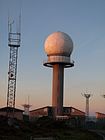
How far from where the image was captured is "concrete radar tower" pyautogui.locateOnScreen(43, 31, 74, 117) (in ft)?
264

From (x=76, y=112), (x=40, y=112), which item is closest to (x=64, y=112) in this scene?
(x=76, y=112)

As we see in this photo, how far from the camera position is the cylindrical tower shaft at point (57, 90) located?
263ft

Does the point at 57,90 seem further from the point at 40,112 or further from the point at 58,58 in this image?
the point at 40,112

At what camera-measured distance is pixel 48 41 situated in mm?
82062

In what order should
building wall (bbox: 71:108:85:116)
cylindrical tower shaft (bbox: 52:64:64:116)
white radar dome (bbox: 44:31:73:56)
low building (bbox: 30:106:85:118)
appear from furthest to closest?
Answer: building wall (bbox: 71:108:85:116), low building (bbox: 30:106:85:118), white radar dome (bbox: 44:31:73:56), cylindrical tower shaft (bbox: 52:64:64:116)

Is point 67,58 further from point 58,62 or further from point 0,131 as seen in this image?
point 0,131

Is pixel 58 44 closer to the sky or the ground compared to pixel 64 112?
closer to the sky

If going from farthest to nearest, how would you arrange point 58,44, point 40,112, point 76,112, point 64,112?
point 76,112 → point 40,112 → point 64,112 → point 58,44

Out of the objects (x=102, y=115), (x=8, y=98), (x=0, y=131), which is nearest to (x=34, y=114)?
(x=102, y=115)

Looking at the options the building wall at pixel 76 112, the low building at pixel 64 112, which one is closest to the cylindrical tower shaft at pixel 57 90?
the low building at pixel 64 112

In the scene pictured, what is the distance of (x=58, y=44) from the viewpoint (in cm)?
8062

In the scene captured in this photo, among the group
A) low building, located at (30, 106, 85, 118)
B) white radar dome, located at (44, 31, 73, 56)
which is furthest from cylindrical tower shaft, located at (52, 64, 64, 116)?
low building, located at (30, 106, 85, 118)

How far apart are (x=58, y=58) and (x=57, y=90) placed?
7.54m

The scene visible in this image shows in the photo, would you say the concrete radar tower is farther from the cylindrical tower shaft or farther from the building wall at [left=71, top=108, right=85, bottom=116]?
the building wall at [left=71, top=108, right=85, bottom=116]
